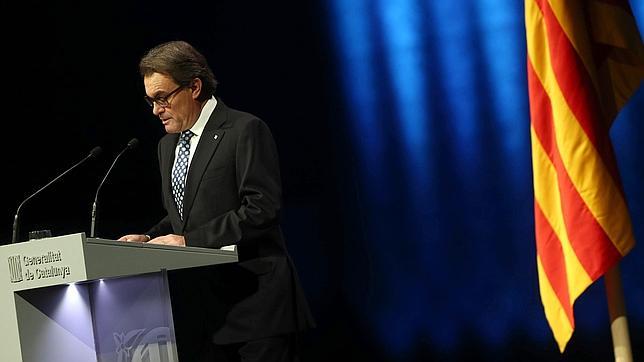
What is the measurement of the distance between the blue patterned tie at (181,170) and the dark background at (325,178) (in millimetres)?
1588

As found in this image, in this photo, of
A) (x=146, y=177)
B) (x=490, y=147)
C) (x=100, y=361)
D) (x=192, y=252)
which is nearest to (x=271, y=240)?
(x=192, y=252)

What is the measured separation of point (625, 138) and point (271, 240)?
181 cm

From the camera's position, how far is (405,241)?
481cm

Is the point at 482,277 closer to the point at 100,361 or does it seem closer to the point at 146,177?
the point at 146,177

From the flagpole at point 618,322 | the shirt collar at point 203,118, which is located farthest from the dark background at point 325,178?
the flagpole at point 618,322

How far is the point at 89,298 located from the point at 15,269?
10.7 inches

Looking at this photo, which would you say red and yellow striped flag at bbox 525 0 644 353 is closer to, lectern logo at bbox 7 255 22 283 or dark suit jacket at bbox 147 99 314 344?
dark suit jacket at bbox 147 99 314 344

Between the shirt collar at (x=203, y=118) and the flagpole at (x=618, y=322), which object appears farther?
the shirt collar at (x=203, y=118)

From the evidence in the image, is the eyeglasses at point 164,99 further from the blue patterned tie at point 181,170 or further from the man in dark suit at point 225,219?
the blue patterned tie at point 181,170

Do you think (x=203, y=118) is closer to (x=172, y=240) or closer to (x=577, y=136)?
(x=172, y=240)

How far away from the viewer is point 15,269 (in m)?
2.80

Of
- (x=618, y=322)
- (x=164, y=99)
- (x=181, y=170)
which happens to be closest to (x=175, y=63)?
(x=164, y=99)

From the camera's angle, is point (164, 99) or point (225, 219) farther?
point (164, 99)

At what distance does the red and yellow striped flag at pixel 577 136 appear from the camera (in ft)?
8.23
